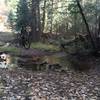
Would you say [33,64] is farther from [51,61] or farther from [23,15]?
[23,15]

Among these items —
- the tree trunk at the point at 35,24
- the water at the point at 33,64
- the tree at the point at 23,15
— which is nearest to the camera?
the water at the point at 33,64

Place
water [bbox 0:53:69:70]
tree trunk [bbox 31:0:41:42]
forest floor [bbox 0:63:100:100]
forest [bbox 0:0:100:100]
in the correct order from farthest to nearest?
tree trunk [bbox 31:0:41:42] < water [bbox 0:53:69:70] < forest [bbox 0:0:100:100] < forest floor [bbox 0:63:100:100]

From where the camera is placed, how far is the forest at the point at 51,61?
31.2 ft

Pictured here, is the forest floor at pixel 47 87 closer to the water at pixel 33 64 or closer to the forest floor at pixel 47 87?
the forest floor at pixel 47 87

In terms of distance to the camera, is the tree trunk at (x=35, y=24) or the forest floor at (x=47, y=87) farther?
the tree trunk at (x=35, y=24)

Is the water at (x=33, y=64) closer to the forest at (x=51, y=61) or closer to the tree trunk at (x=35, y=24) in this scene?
the forest at (x=51, y=61)

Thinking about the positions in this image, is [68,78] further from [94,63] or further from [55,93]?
[94,63]

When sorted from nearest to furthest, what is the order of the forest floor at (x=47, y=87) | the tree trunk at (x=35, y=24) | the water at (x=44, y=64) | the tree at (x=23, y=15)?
the forest floor at (x=47, y=87) → the water at (x=44, y=64) → the tree at (x=23, y=15) → the tree trunk at (x=35, y=24)

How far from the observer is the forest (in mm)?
9508

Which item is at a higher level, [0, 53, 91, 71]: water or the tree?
the tree

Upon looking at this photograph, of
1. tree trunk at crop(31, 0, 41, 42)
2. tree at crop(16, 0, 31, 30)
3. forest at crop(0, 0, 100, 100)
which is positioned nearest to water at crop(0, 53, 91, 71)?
forest at crop(0, 0, 100, 100)

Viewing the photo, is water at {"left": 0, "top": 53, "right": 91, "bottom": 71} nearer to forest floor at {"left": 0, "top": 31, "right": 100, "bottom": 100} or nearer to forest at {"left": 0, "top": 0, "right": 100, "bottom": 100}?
forest at {"left": 0, "top": 0, "right": 100, "bottom": 100}

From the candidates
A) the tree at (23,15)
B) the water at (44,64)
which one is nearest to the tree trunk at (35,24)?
the tree at (23,15)

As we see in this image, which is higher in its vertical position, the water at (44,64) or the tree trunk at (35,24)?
the tree trunk at (35,24)
